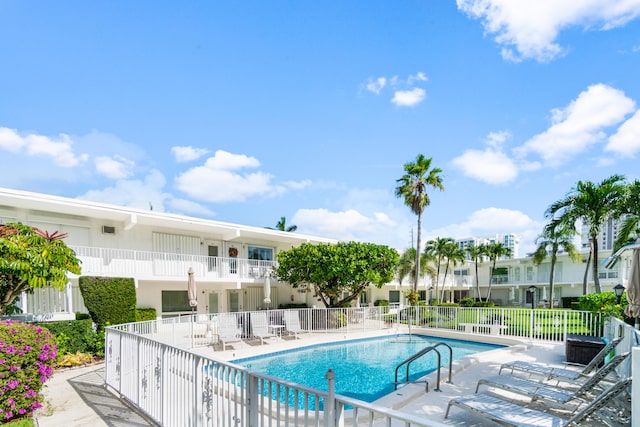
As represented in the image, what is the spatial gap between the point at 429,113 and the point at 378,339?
33.5 ft

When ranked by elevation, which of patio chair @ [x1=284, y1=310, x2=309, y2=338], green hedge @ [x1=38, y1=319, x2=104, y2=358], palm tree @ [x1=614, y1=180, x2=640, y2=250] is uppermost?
palm tree @ [x1=614, y1=180, x2=640, y2=250]

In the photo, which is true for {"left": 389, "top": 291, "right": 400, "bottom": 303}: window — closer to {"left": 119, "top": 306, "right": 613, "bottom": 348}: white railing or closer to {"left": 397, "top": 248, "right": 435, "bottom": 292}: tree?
{"left": 397, "top": 248, "right": 435, "bottom": 292}: tree

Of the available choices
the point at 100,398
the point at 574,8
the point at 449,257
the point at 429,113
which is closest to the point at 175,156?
the point at 429,113

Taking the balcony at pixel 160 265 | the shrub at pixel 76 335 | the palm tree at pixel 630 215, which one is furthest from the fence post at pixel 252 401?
the palm tree at pixel 630 215

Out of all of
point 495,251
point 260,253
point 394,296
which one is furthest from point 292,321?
point 495,251

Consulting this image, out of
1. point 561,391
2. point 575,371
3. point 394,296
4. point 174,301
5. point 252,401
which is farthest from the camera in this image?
point 394,296

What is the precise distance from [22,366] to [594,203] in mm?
20827

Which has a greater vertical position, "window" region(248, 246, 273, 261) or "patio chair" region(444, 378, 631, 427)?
"window" region(248, 246, 273, 261)

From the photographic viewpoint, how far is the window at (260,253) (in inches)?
889

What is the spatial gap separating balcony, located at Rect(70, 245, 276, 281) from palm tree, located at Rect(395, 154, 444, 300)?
10133mm

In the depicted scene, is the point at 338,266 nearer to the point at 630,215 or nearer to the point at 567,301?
the point at 630,215

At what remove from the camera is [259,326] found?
1418cm

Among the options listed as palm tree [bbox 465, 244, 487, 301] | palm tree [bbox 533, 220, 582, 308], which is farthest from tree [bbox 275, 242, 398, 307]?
palm tree [bbox 465, 244, 487, 301]

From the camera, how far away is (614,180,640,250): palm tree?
14117 millimetres
